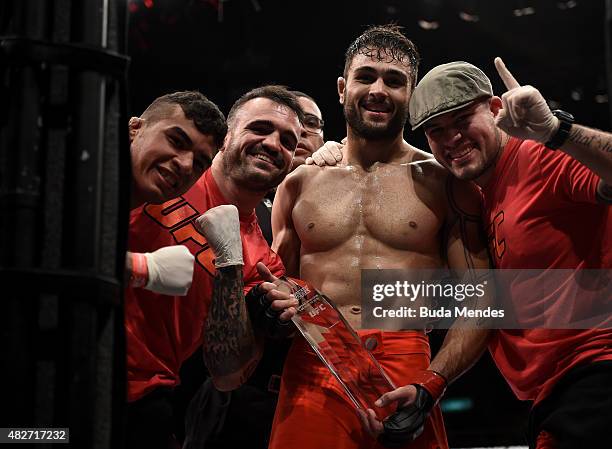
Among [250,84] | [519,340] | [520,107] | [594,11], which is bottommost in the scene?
[519,340]

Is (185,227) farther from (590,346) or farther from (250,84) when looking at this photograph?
(250,84)

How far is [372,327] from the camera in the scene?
2064mm

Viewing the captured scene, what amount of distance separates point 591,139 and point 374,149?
69cm

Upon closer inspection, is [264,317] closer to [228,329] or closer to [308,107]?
[228,329]

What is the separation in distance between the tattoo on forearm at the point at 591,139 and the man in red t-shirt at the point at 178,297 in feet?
2.41

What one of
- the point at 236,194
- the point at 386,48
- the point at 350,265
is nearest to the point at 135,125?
the point at 236,194

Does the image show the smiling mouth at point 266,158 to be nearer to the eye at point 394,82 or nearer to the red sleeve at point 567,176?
the eye at point 394,82

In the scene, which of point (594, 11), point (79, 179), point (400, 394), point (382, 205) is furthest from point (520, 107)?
point (594, 11)

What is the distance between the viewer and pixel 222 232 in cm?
188

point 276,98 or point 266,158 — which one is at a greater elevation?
point 276,98

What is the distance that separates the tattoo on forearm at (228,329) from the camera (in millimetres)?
1928

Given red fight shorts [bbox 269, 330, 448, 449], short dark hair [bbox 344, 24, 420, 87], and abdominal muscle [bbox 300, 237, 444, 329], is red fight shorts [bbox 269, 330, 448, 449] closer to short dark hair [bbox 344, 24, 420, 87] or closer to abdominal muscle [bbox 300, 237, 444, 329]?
abdominal muscle [bbox 300, 237, 444, 329]

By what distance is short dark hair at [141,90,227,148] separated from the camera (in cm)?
189

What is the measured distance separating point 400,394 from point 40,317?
114cm
